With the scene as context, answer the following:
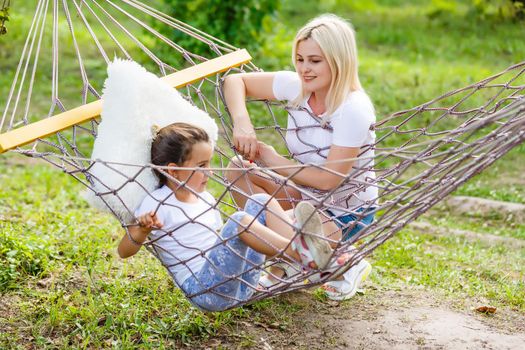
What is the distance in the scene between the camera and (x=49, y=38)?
739 centimetres

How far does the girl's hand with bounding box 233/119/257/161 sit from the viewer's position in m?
3.12

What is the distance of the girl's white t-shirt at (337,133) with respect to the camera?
2928 mm

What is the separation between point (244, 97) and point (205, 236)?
2.29 ft

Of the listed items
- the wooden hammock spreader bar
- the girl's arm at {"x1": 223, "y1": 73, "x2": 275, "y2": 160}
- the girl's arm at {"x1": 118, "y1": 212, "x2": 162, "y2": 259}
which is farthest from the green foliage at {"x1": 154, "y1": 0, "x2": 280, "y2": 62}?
the girl's arm at {"x1": 118, "y1": 212, "x2": 162, "y2": 259}

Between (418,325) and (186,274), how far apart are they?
32.6 inches

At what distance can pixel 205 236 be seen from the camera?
2.78m

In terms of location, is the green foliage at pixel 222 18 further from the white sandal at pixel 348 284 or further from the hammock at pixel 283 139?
the white sandal at pixel 348 284

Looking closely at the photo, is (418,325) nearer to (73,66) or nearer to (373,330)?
(373,330)

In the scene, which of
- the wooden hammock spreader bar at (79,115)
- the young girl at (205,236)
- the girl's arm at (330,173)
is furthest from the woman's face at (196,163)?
the wooden hammock spreader bar at (79,115)

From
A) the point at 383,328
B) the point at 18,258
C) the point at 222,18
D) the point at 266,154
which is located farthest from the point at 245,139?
the point at 222,18

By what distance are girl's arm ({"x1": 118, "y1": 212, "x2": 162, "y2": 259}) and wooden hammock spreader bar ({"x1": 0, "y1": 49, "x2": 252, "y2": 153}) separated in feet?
1.50

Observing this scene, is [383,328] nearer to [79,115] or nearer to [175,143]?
[175,143]

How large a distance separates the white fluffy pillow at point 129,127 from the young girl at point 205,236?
0.05 m

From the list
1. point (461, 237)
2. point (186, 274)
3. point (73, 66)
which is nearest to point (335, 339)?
point (186, 274)
